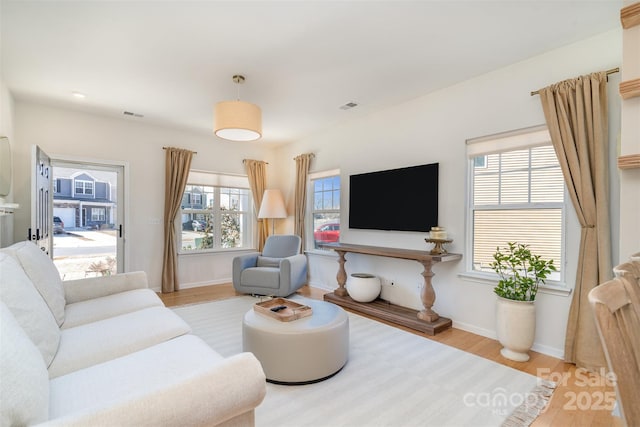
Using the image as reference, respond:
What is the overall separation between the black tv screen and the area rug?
1.43m

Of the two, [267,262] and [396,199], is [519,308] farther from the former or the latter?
[267,262]

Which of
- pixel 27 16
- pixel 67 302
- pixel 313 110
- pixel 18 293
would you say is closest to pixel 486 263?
pixel 313 110

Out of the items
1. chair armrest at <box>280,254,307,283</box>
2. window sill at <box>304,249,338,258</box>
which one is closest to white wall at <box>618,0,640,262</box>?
chair armrest at <box>280,254,307,283</box>

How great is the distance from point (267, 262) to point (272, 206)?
1.14 metres

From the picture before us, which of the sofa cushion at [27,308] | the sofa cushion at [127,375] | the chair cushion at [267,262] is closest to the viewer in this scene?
the sofa cushion at [127,375]

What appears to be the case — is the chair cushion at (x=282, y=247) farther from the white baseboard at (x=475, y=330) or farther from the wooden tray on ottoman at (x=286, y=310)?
the white baseboard at (x=475, y=330)

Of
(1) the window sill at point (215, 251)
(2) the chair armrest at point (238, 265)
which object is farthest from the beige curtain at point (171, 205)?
(2) the chair armrest at point (238, 265)

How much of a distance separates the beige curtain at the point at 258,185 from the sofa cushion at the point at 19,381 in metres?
4.75

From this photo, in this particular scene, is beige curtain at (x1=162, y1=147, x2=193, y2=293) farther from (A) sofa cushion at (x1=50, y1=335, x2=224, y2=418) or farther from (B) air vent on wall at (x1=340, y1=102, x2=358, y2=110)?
(A) sofa cushion at (x1=50, y1=335, x2=224, y2=418)

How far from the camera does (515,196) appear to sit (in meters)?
2.91

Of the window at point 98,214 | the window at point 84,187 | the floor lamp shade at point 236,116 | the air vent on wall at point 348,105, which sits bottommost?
the window at point 98,214

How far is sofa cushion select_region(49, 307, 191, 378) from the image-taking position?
1462mm

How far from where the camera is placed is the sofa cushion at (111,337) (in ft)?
4.80

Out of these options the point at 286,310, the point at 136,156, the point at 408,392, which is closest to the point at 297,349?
the point at 286,310
